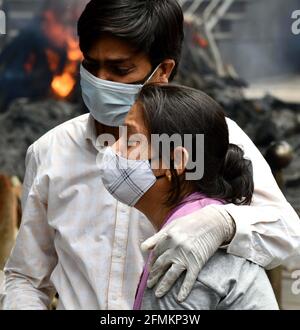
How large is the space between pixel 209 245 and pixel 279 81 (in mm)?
3731

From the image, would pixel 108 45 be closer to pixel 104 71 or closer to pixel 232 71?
pixel 104 71

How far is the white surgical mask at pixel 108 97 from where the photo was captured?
2.94m

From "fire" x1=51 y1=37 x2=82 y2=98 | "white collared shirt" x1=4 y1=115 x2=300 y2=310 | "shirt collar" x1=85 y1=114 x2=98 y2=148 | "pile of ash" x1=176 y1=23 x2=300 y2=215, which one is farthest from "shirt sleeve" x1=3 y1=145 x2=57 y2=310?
"pile of ash" x1=176 y1=23 x2=300 y2=215

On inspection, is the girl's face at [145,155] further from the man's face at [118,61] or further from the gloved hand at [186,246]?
the man's face at [118,61]

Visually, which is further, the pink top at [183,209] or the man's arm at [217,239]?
the pink top at [183,209]

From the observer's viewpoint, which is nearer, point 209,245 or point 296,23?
point 209,245

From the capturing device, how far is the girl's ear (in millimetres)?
2367

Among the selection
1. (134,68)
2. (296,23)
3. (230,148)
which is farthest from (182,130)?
(296,23)

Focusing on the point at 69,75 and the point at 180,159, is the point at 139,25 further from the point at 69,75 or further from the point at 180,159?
the point at 69,75

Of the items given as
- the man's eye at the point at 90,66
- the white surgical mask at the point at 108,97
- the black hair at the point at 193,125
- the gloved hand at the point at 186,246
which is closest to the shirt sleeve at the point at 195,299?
the gloved hand at the point at 186,246

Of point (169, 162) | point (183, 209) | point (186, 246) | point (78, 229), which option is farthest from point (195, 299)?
point (78, 229)

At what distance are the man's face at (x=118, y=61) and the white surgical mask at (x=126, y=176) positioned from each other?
0.53 metres

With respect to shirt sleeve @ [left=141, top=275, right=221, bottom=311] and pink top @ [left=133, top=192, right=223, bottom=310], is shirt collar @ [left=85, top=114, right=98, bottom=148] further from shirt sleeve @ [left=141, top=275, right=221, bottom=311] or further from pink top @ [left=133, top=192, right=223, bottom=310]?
shirt sleeve @ [left=141, top=275, right=221, bottom=311]
